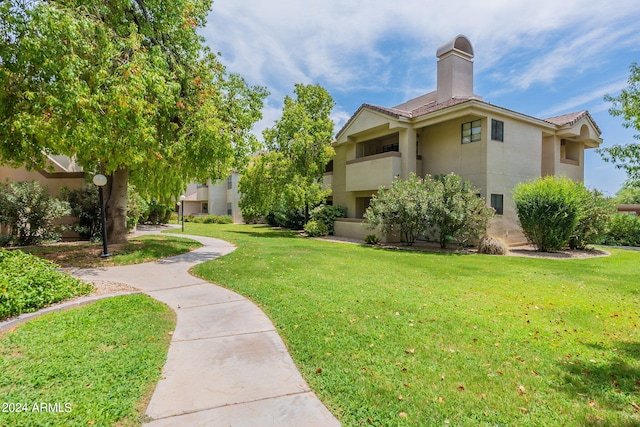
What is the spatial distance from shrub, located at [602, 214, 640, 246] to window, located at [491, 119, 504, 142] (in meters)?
8.73

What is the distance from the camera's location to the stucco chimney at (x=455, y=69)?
20.1 metres

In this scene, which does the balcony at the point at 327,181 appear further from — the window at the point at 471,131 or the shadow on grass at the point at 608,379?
the shadow on grass at the point at 608,379

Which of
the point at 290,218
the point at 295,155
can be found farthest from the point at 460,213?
the point at 290,218

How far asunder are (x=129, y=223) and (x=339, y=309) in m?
16.0

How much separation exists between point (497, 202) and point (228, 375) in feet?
56.4

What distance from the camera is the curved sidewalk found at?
300 cm

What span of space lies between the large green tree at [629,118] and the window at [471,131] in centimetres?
842

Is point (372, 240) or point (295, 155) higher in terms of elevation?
point (295, 155)

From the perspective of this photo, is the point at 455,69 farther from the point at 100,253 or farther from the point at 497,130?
the point at 100,253

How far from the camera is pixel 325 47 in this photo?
15.5 m

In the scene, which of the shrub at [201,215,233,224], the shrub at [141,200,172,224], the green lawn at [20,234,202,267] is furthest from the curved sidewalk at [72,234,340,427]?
the shrub at [201,215,233,224]

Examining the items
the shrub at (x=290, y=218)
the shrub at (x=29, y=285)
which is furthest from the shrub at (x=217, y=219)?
the shrub at (x=29, y=285)

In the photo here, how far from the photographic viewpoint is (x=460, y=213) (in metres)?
14.9

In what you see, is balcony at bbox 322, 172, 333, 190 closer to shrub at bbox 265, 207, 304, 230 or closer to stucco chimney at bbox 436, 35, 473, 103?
shrub at bbox 265, 207, 304, 230
